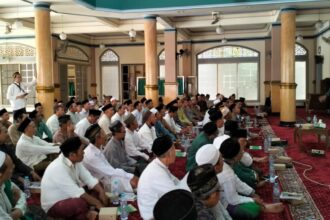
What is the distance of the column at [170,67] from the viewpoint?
12109 mm

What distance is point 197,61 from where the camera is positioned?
652 inches

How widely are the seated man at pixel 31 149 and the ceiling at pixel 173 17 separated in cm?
398

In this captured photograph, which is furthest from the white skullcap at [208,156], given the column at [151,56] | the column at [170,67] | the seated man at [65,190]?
the column at [170,67]

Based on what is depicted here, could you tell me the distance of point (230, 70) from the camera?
16.4 metres

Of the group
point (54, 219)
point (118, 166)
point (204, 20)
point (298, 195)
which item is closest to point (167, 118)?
point (118, 166)

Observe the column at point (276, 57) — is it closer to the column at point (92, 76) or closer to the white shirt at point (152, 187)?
the column at point (92, 76)

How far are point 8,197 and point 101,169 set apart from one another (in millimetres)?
1358

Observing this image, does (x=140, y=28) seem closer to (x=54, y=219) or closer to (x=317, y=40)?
(x=317, y=40)

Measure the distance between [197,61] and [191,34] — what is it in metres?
1.22

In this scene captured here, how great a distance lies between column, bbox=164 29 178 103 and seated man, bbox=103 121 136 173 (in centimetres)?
725

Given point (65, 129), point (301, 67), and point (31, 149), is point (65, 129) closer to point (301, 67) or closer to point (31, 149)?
point (31, 149)

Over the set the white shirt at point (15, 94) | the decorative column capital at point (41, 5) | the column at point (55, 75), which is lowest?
the white shirt at point (15, 94)

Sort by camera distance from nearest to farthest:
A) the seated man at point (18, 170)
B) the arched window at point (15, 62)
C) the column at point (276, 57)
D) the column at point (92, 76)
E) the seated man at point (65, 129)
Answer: the seated man at point (18, 170) < the seated man at point (65, 129) < the column at point (276, 57) < the arched window at point (15, 62) < the column at point (92, 76)

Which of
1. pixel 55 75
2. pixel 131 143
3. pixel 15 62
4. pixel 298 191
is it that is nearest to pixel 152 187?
pixel 298 191
